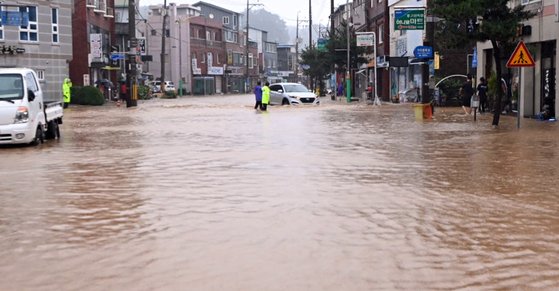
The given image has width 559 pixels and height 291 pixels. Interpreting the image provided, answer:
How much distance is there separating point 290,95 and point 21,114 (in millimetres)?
25285

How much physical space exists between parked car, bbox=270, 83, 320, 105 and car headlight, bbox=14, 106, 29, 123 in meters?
25.0

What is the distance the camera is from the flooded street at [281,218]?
5.82 metres

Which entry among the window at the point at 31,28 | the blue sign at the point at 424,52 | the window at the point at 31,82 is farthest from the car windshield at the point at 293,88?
the window at the point at 31,82

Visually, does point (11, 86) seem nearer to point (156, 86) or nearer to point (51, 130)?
point (51, 130)

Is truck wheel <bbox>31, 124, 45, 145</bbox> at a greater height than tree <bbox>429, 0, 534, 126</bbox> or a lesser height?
lesser

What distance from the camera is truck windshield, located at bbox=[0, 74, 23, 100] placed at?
55.8 feet

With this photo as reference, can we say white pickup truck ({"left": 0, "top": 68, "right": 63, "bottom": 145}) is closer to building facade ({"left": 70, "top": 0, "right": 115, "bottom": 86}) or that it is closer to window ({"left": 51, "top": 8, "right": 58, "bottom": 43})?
window ({"left": 51, "top": 8, "right": 58, "bottom": 43})

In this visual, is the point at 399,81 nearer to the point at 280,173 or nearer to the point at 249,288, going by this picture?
the point at 280,173

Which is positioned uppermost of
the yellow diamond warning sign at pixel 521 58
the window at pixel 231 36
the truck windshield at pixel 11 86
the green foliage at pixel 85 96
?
the window at pixel 231 36

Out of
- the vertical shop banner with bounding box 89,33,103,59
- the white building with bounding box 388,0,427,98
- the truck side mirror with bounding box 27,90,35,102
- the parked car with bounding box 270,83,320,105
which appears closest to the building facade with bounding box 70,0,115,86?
the vertical shop banner with bounding box 89,33,103,59

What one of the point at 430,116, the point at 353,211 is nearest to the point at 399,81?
the point at 430,116

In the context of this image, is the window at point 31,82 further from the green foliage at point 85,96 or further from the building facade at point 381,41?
the building facade at point 381,41

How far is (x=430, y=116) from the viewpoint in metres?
27.3

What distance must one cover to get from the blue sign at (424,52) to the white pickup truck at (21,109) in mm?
13961
